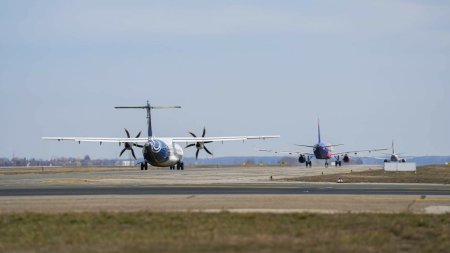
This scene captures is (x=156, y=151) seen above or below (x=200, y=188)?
above

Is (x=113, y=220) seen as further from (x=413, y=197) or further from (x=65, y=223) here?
(x=413, y=197)

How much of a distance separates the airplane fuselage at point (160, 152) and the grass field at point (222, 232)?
67.1 metres

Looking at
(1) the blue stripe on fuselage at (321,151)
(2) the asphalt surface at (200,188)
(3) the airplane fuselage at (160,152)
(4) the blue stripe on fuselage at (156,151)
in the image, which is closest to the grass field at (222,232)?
(2) the asphalt surface at (200,188)

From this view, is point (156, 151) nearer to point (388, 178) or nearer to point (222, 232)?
point (388, 178)

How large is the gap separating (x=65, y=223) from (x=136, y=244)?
193 inches

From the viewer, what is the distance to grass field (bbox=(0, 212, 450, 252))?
19.4 meters

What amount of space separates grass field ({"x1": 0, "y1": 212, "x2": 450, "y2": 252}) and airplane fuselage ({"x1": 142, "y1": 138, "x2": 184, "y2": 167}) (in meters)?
67.1

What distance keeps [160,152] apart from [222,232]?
72.3 meters

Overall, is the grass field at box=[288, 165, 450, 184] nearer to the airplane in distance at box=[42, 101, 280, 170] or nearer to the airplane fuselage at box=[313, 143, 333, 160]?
the airplane in distance at box=[42, 101, 280, 170]

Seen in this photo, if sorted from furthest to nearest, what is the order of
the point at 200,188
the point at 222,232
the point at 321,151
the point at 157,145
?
1. the point at 321,151
2. the point at 157,145
3. the point at 200,188
4. the point at 222,232

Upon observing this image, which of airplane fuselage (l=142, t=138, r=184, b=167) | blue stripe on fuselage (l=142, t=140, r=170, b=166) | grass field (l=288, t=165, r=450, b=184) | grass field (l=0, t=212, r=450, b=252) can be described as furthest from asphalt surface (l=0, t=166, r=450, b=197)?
airplane fuselage (l=142, t=138, r=184, b=167)

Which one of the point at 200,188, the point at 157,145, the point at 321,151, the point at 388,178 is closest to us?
the point at 200,188

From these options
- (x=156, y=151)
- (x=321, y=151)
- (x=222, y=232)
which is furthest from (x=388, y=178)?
(x=321, y=151)

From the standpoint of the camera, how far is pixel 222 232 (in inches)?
854
